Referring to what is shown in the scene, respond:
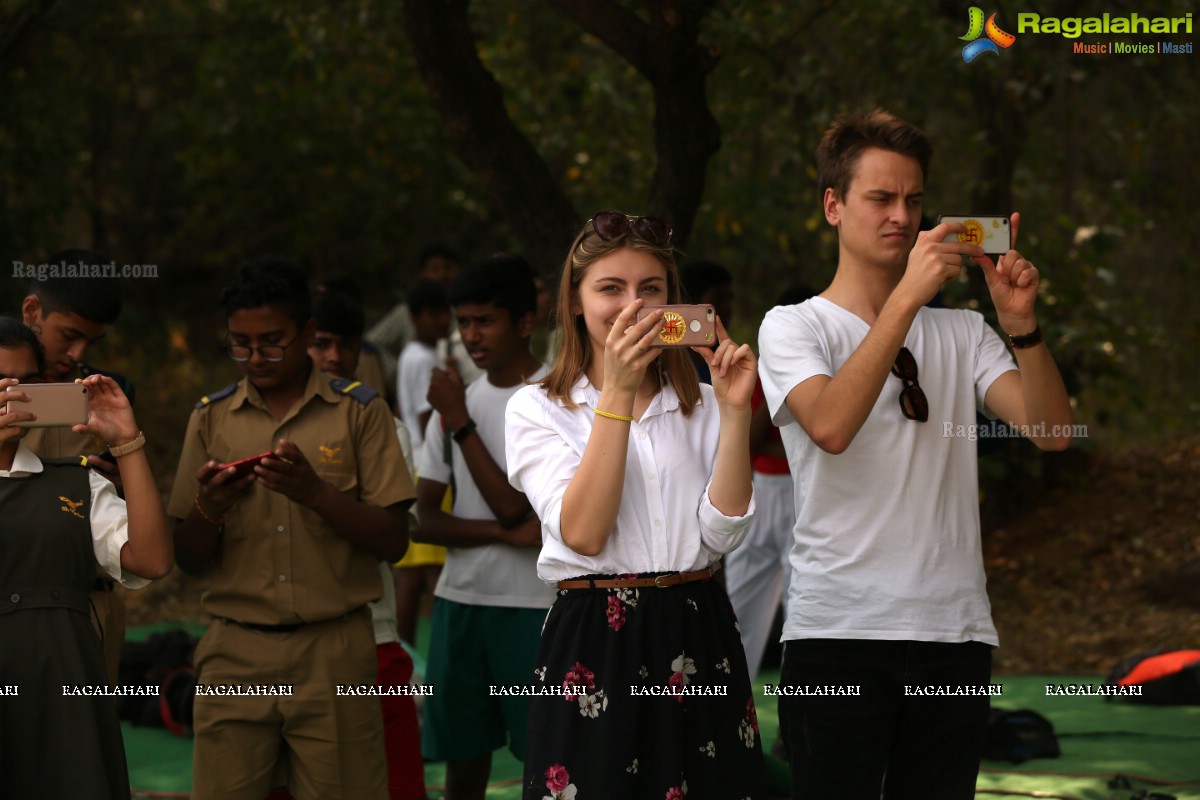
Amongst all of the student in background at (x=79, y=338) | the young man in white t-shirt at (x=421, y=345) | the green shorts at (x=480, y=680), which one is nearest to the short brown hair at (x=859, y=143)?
the green shorts at (x=480, y=680)

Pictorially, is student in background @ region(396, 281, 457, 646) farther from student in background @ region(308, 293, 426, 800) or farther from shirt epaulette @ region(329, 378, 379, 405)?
shirt epaulette @ region(329, 378, 379, 405)

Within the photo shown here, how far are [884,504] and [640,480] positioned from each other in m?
0.58

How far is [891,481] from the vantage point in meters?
3.12

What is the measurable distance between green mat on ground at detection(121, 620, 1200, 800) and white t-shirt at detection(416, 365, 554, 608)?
1093 mm

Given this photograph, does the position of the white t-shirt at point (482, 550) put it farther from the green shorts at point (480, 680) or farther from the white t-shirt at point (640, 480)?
the white t-shirt at point (640, 480)

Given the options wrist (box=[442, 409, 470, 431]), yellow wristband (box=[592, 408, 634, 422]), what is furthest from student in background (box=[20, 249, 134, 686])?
yellow wristband (box=[592, 408, 634, 422])

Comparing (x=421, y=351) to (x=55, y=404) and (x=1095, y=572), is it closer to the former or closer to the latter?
(x=1095, y=572)

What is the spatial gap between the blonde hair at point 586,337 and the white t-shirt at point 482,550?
1294mm

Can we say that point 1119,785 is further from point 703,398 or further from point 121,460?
point 121,460

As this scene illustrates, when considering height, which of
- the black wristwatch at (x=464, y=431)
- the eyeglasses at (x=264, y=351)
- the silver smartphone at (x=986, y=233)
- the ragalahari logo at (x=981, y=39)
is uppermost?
the ragalahari logo at (x=981, y=39)

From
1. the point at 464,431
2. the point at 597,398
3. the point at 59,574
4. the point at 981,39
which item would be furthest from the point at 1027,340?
the point at 981,39

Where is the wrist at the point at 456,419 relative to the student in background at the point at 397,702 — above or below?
above

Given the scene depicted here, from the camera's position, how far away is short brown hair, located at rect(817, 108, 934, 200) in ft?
10.7

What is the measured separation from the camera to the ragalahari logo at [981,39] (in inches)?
222
